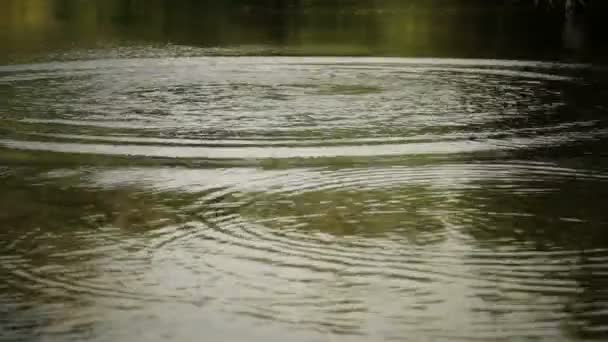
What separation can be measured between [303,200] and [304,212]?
1.35 ft

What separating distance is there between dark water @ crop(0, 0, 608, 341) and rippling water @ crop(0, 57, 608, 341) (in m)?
0.02

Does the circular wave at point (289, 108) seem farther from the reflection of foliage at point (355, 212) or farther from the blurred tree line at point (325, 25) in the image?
the blurred tree line at point (325, 25)

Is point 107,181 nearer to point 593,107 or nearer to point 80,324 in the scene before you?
point 80,324

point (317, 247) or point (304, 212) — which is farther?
point (304, 212)

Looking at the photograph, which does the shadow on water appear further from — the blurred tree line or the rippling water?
the blurred tree line

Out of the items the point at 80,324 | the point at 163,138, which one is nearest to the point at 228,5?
the point at 163,138

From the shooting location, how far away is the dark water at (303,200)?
616 cm

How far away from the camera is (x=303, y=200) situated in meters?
8.90

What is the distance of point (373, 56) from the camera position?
1953 centimetres

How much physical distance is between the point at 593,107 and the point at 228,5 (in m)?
22.5

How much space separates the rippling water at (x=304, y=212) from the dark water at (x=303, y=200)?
0.02m

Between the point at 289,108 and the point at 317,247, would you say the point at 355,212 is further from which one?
the point at 289,108

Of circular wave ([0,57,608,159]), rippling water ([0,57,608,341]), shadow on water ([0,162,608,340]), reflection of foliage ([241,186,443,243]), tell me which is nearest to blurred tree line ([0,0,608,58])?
circular wave ([0,57,608,159])

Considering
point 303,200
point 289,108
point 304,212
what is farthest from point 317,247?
point 289,108
